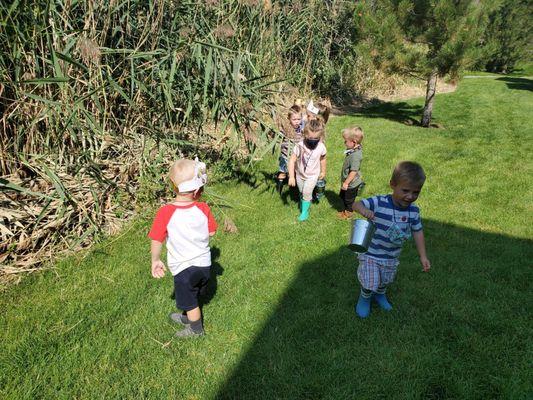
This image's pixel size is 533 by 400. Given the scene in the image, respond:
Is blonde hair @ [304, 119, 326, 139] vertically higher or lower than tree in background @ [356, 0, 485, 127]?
lower

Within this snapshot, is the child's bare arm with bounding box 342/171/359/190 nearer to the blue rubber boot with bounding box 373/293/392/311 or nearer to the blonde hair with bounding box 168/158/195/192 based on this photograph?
the blue rubber boot with bounding box 373/293/392/311

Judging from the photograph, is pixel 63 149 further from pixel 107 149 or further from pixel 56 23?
pixel 56 23

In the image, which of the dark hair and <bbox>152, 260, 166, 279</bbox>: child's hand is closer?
the dark hair

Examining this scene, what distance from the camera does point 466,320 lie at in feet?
10.1

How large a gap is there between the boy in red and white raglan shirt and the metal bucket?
1057 mm

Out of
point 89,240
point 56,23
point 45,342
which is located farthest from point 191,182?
point 56,23

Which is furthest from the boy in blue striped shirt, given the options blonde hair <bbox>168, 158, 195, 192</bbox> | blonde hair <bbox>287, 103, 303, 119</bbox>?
blonde hair <bbox>287, 103, 303, 119</bbox>

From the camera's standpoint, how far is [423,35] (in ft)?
26.2

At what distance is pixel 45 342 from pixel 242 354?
148 centimetres

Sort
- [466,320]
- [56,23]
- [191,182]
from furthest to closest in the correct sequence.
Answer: [56,23]
[466,320]
[191,182]

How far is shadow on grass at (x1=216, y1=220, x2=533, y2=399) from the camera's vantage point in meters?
2.55

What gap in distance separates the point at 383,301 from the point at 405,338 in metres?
0.39

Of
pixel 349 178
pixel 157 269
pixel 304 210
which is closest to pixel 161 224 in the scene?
pixel 157 269

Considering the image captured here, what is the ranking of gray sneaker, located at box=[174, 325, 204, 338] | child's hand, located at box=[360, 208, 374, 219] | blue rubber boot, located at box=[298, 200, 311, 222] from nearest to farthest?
child's hand, located at box=[360, 208, 374, 219] < gray sneaker, located at box=[174, 325, 204, 338] < blue rubber boot, located at box=[298, 200, 311, 222]
